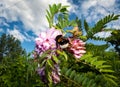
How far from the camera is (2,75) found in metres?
5.00

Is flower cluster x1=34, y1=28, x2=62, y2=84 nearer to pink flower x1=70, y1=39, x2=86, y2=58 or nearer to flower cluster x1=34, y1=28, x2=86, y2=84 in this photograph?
flower cluster x1=34, y1=28, x2=86, y2=84

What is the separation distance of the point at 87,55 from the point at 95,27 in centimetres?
32

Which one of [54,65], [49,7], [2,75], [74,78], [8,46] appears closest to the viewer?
[54,65]

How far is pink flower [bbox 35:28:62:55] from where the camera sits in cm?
210

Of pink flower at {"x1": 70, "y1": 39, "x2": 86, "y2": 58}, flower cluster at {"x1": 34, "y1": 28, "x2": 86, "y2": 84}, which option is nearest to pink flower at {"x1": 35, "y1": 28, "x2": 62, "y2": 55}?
flower cluster at {"x1": 34, "y1": 28, "x2": 86, "y2": 84}

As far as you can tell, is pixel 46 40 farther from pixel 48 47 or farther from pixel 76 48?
pixel 76 48

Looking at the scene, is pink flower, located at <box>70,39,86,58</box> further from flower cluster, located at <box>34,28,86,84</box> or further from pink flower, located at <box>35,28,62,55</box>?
pink flower, located at <box>35,28,62,55</box>

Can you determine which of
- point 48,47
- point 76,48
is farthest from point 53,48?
point 76,48

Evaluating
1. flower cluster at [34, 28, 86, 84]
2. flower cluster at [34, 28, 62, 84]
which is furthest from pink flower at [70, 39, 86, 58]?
flower cluster at [34, 28, 62, 84]

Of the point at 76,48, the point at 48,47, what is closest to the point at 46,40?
the point at 48,47

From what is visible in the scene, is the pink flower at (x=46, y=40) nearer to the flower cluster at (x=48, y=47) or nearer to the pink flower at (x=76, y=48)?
the flower cluster at (x=48, y=47)

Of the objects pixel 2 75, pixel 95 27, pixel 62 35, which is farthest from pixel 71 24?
pixel 2 75

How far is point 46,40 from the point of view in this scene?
2162 millimetres

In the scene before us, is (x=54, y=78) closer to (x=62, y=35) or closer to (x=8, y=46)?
(x=62, y=35)
